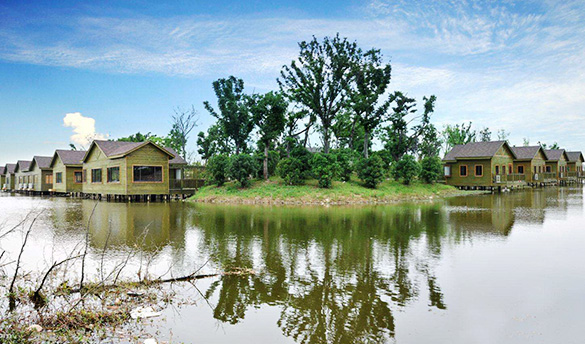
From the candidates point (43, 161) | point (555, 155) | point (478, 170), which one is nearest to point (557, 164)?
point (555, 155)

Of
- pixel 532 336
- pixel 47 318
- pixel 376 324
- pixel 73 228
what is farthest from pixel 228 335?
pixel 73 228

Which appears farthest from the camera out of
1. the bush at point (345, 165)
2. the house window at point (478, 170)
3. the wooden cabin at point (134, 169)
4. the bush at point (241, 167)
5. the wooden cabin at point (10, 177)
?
the wooden cabin at point (10, 177)

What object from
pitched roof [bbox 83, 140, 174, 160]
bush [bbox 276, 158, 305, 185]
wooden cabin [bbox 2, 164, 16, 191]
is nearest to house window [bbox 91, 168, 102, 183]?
pitched roof [bbox 83, 140, 174, 160]

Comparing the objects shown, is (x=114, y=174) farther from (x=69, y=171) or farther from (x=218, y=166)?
(x=69, y=171)

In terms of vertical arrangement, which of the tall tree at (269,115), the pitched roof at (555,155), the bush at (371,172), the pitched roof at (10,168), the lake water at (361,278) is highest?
the tall tree at (269,115)

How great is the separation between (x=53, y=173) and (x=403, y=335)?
A: 4963cm

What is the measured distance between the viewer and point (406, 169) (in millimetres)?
35844

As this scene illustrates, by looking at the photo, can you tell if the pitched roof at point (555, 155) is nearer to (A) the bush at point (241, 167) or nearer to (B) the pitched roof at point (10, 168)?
(A) the bush at point (241, 167)

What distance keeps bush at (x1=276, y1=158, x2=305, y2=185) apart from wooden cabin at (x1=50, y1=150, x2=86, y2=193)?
22.6 m

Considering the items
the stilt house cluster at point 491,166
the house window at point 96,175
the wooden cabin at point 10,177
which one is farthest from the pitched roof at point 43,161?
the stilt house cluster at point 491,166

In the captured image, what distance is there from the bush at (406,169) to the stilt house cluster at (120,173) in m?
A: 18.6

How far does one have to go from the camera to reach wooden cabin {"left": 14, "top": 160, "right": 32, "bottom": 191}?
50381 millimetres

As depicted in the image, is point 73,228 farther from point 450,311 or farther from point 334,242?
point 450,311

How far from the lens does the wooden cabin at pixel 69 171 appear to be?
4056 centimetres
